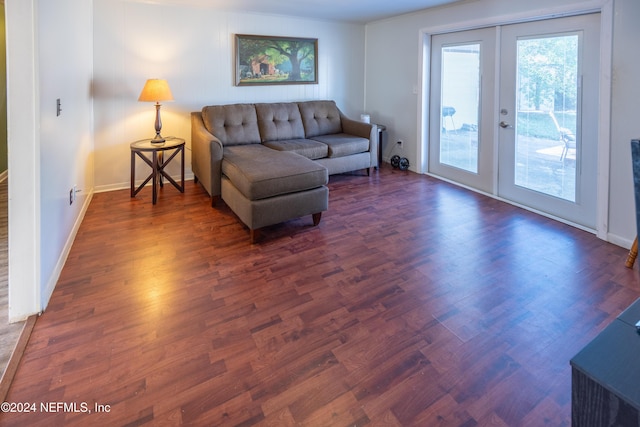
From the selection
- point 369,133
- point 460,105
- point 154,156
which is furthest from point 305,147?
point 460,105

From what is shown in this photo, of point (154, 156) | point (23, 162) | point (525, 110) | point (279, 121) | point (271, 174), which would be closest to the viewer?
point (23, 162)

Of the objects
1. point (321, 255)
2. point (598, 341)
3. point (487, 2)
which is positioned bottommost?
point (321, 255)

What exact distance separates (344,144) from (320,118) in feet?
2.47

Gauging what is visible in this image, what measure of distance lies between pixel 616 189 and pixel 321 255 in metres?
2.33

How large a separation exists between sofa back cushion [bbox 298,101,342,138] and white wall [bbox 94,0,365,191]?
1.58 feet

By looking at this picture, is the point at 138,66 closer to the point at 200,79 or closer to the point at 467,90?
the point at 200,79

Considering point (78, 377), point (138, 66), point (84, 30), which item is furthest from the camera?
point (138, 66)

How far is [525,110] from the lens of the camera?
3.60m

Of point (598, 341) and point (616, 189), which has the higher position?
point (616, 189)

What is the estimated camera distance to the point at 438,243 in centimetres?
296

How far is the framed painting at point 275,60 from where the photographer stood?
479 cm

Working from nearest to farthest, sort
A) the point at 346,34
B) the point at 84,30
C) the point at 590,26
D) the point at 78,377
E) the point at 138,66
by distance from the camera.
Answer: the point at 78,377 < the point at 590,26 < the point at 84,30 < the point at 138,66 < the point at 346,34

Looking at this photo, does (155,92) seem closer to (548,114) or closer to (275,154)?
(275,154)

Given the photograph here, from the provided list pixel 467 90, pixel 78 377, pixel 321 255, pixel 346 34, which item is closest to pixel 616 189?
pixel 467 90
